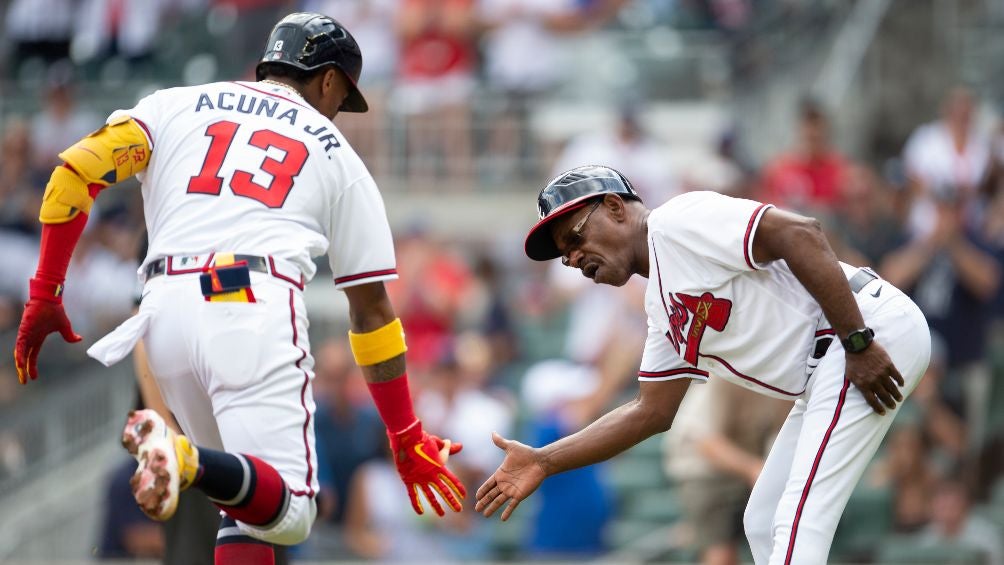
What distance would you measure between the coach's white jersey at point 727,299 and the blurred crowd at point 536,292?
3205 millimetres

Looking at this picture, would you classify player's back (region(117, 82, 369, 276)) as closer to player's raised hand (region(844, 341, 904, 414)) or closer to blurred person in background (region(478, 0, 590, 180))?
player's raised hand (region(844, 341, 904, 414))

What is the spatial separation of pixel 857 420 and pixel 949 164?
7381 millimetres

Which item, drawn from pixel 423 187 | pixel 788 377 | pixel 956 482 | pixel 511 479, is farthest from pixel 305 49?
pixel 423 187

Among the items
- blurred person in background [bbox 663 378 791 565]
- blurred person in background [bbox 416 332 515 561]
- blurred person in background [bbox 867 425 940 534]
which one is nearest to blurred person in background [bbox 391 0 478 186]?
blurred person in background [bbox 416 332 515 561]

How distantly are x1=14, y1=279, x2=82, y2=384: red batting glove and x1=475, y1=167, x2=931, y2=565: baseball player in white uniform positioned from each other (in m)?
1.67

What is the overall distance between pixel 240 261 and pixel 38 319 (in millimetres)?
795

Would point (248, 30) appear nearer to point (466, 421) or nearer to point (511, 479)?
point (466, 421)

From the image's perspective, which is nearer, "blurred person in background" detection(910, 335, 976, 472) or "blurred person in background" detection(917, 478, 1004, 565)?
"blurred person in background" detection(917, 478, 1004, 565)

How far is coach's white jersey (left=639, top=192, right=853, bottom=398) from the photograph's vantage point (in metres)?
5.18

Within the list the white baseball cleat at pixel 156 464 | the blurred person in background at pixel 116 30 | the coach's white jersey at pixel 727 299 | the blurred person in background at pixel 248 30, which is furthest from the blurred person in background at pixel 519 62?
the white baseball cleat at pixel 156 464

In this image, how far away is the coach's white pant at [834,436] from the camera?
5113mm

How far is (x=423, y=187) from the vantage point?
1476 cm

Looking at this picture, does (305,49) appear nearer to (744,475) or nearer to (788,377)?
(788,377)

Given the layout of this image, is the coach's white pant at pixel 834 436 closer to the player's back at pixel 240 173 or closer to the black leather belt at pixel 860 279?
the black leather belt at pixel 860 279
